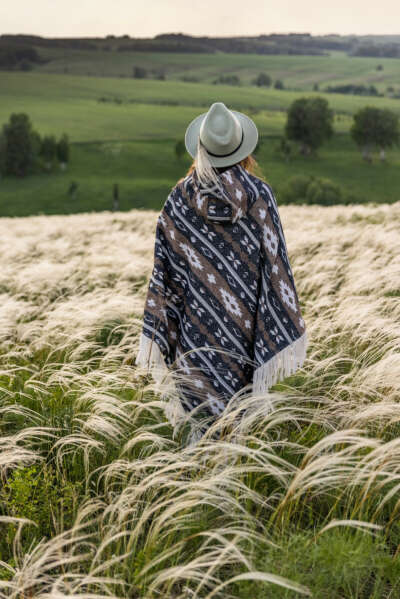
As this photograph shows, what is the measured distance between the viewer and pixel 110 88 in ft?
516

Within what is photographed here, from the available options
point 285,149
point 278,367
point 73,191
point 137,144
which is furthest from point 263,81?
point 278,367

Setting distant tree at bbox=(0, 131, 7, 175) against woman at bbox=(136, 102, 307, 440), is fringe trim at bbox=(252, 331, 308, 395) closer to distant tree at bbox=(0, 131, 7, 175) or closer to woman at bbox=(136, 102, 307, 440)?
woman at bbox=(136, 102, 307, 440)

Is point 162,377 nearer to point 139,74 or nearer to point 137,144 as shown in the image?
point 137,144

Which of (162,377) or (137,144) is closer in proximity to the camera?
(162,377)

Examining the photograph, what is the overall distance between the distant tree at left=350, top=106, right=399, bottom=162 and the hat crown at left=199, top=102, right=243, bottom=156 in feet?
291

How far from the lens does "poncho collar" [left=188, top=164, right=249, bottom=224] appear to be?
3.07 metres

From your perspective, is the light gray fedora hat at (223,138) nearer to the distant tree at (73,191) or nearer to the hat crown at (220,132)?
the hat crown at (220,132)

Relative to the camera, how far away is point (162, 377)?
3.08 m

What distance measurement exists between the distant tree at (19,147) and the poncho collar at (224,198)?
9378cm

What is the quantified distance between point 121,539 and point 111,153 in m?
96.4

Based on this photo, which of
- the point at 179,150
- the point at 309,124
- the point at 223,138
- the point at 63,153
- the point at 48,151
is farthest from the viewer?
the point at 48,151

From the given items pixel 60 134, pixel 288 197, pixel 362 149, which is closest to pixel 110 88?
pixel 60 134

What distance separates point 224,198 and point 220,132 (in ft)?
1.48

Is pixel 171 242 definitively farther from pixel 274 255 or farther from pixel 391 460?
pixel 391 460
